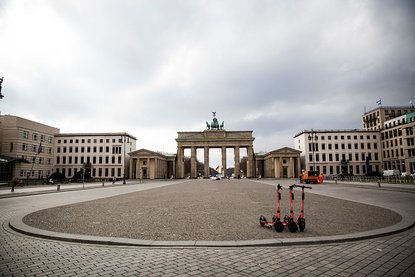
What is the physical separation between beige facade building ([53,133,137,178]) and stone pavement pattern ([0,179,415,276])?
86.5 m

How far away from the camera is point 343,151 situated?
92.2 m

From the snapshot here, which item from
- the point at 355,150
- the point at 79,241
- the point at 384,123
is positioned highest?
the point at 384,123

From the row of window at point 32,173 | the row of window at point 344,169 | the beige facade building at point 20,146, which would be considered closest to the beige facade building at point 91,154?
the row of window at point 32,173

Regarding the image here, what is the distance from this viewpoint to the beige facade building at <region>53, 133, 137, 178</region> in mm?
89000

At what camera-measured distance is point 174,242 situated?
6.90m

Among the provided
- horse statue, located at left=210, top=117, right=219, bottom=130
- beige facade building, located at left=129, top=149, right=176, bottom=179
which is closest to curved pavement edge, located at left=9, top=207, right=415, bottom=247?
beige facade building, located at left=129, top=149, right=176, bottom=179

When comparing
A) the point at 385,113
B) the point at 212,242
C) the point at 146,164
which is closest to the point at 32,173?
the point at 146,164

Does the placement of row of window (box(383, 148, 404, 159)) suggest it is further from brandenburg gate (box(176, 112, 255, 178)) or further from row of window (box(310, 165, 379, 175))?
brandenburg gate (box(176, 112, 255, 178))

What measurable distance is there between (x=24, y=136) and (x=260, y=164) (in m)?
86.0

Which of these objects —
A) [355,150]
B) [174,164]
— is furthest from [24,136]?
[355,150]

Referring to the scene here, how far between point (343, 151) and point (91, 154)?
92.1 m

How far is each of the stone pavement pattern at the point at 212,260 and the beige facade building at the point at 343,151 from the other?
91187 millimetres

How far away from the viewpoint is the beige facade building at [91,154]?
292 feet

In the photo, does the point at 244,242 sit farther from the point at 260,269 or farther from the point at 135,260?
the point at 135,260
